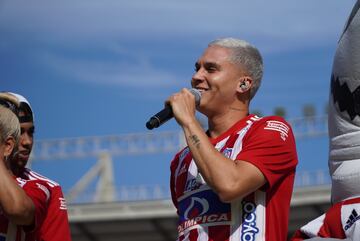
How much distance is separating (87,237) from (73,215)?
1047 millimetres

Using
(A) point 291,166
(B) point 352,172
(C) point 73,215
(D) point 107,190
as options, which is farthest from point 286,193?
(D) point 107,190

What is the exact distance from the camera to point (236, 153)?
4.20m

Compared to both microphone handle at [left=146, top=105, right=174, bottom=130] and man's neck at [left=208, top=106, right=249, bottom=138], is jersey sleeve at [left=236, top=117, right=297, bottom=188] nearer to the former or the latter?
man's neck at [left=208, top=106, right=249, bottom=138]

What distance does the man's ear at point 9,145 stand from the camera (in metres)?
4.46

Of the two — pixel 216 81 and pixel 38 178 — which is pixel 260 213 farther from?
pixel 38 178

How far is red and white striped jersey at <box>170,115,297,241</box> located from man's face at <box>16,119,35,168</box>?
0.90 meters

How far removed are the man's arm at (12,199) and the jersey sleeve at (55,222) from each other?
309 millimetres

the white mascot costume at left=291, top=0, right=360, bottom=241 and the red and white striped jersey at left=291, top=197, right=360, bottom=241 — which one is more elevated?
the white mascot costume at left=291, top=0, right=360, bottom=241

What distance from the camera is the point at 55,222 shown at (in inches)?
185

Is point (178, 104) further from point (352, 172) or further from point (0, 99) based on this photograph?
point (0, 99)

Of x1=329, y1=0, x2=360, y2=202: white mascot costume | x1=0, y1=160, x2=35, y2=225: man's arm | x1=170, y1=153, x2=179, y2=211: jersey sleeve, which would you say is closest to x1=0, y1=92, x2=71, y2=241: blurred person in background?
x1=0, y1=160, x2=35, y2=225: man's arm

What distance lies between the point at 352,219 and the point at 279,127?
2.12 ft

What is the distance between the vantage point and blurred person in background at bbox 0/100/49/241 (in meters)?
4.27

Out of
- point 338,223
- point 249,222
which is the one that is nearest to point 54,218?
point 249,222
